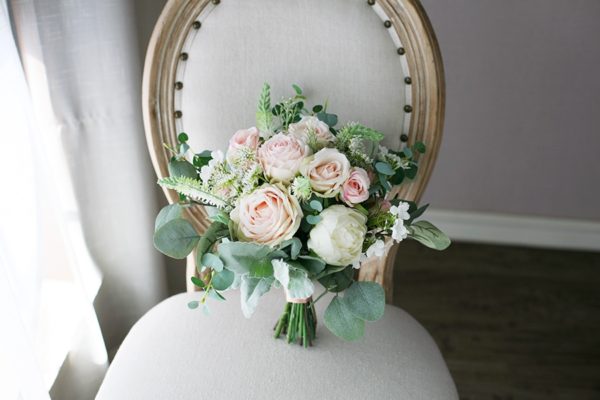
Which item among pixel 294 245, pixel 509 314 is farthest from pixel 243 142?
pixel 509 314

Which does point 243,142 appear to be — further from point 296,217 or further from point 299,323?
point 299,323

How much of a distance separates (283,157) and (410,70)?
0.93 feet

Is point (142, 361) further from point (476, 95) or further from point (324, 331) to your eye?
point (476, 95)

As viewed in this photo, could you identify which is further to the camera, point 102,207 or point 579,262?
point 579,262

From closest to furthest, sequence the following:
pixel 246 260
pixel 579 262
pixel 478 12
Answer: pixel 246 260 < pixel 478 12 < pixel 579 262

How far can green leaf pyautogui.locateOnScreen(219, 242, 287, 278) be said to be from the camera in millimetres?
704

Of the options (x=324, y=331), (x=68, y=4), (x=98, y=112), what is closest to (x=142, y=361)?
(x=324, y=331)

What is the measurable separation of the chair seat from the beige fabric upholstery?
30 cm

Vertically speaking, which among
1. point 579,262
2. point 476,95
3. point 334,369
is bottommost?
point 579,262

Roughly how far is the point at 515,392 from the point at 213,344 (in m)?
0.96

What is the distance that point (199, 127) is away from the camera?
0.95 meters

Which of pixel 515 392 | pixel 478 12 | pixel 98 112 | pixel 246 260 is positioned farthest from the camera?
pixel 478 12

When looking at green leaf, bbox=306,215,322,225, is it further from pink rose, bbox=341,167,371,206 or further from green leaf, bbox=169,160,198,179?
green leaf, bbox=169,160,198,179

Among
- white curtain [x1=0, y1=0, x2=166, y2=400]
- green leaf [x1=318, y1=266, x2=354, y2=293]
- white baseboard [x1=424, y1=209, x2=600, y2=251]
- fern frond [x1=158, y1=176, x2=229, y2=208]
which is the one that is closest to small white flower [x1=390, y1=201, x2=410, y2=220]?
green leaf [x1=318, y1=266, x2=354, y2=293]
